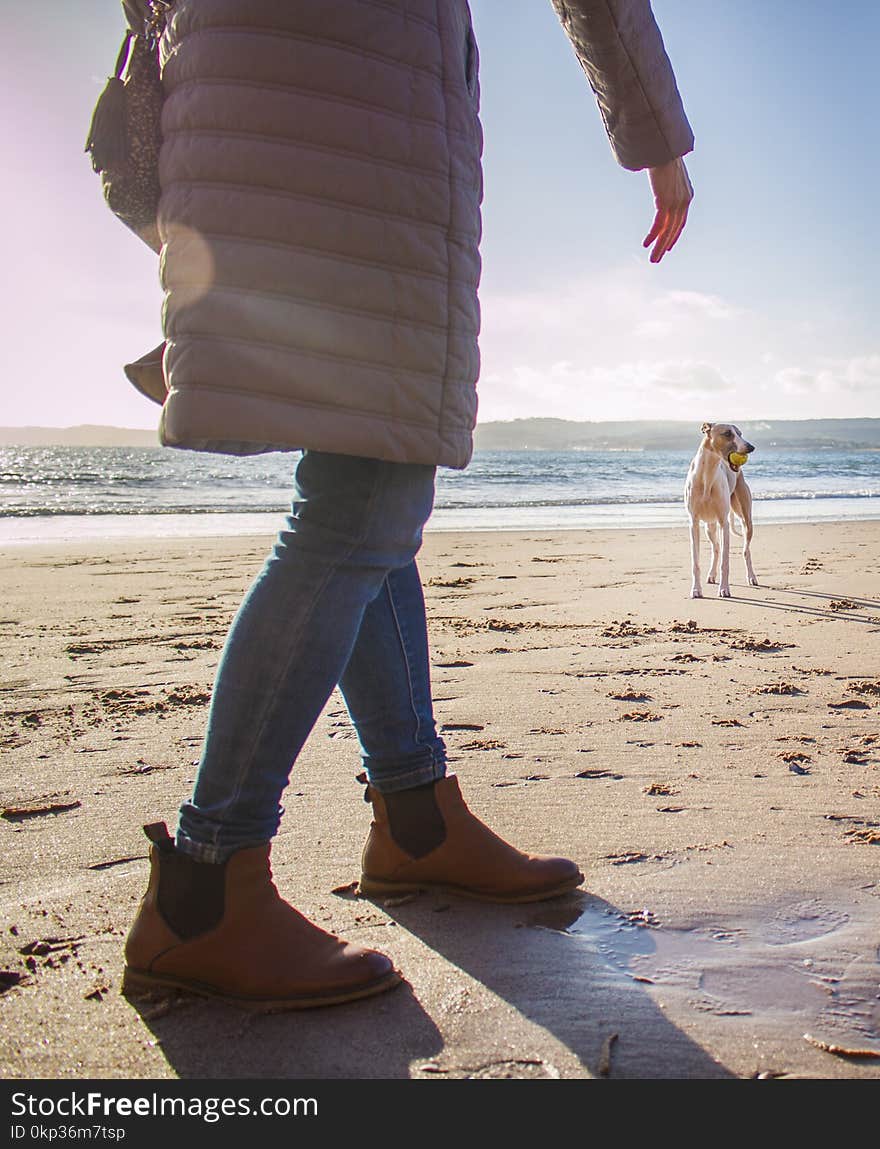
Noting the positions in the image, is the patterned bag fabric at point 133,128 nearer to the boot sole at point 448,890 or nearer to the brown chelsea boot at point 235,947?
the brown chelsea boot at point 235,947

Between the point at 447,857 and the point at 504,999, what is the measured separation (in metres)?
0.41

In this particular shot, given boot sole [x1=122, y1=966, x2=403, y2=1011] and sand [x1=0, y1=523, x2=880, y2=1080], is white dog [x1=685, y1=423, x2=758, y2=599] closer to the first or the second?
sand [x1=0, y1=523, x2=880, y2=1080]

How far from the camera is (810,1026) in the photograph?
1.39 m

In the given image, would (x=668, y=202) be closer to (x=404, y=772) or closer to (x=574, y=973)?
(x=404, y=772)

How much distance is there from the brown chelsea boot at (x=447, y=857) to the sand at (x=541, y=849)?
0.15ft

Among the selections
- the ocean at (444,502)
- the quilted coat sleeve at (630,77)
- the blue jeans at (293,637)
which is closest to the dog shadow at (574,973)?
the blue jeans at (293,637)

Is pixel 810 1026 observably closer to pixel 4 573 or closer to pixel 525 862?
pixel 525 862

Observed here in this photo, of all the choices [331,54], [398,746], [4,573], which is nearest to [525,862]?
[398,746]

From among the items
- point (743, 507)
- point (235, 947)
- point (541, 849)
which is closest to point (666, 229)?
point (541, 849)

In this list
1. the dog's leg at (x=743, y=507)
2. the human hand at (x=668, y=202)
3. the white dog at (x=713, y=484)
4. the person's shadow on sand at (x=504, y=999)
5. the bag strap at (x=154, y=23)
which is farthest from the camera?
the dog's leg at (x=743, y=507)

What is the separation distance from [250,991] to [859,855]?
1.33 metres

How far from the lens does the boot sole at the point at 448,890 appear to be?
6.06ft

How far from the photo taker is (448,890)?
189 cm

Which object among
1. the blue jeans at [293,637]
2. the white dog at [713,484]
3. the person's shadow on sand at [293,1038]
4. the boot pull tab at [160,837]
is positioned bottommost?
the person's shadow on sand at [293,1038]
